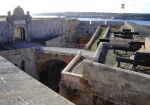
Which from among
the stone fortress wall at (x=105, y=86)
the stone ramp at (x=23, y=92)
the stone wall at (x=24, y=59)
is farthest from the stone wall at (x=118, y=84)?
the stone wall at (x=24, y=59)

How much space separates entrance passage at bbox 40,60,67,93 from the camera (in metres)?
21.4

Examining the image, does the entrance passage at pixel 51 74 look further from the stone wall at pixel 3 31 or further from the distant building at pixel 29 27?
the stone wall at pixel 3 31

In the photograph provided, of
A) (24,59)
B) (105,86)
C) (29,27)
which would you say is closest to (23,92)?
(105,86)

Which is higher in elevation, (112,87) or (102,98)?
(112,87)

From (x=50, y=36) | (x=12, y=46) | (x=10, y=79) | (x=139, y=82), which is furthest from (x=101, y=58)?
(x=50, y=36)

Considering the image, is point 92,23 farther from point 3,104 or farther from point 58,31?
point 3,104

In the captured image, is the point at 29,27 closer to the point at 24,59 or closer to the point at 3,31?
the point at 3,31

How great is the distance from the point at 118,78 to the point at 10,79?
5.95 meters

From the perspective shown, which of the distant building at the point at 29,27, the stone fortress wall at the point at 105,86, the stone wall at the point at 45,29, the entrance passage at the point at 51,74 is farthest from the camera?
the stone wall at the point at 45,29

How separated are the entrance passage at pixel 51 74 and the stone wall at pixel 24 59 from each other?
1082 millimetres

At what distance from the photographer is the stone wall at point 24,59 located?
19188mm

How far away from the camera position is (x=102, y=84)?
9977 millimetres

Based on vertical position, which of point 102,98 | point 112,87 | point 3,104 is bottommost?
point 102,98

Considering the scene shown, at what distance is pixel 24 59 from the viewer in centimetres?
2014
